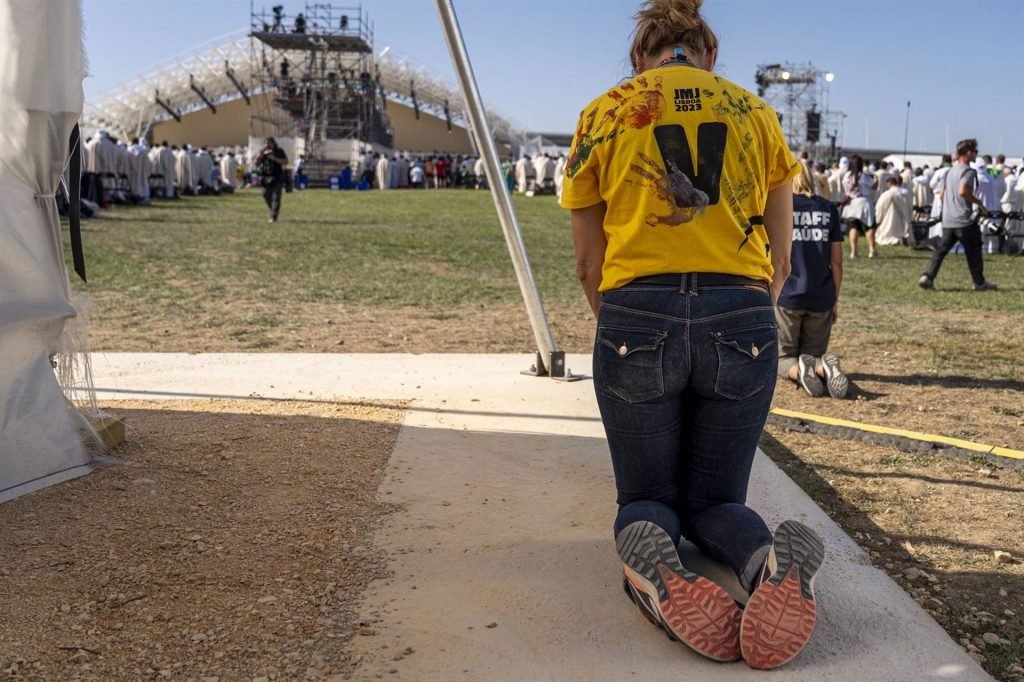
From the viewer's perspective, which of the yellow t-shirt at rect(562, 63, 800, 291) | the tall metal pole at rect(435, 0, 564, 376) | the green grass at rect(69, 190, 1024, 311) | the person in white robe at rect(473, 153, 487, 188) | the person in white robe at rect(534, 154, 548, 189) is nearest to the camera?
the yellow t-shirt at rect(562, 63, 800, 291)

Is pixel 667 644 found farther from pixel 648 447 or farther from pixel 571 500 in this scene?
pixel 571 500

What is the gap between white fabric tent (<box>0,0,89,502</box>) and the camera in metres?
3.50

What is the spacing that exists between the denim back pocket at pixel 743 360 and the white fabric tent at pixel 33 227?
8.03ft

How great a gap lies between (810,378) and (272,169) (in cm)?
1621

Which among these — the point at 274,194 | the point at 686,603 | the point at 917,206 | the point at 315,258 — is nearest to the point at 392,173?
the point at 274,194

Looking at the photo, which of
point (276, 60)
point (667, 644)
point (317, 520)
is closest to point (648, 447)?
point (667, 644)

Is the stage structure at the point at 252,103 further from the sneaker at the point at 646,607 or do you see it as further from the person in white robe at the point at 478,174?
the sneaker at the point at 646,607

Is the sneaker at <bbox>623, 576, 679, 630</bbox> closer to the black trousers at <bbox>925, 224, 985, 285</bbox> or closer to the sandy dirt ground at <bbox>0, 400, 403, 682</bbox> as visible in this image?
the sandy dirt ground at <bbox>0, 400, 403, 682</bbox>

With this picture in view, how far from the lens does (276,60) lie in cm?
6309

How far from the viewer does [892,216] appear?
2050cm

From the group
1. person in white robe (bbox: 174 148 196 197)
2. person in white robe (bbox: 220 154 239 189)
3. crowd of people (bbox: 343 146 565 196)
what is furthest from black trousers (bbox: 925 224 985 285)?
crowd of people (bbox: 343 146 565 196)

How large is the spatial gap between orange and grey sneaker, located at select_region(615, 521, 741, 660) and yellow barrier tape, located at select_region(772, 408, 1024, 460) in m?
2.81

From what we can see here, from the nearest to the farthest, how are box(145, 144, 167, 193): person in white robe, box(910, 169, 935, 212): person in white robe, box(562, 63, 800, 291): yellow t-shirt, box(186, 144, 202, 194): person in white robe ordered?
box(562, 63, 800, 291): yellow t-shirt < box(910, 169, 935, 212): person in white robe < box(145, 144, 167, 193): person in white robe < box(186, 144, 202, 194): person in white robe

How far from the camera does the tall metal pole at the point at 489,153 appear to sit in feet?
16.6
